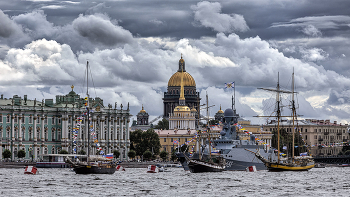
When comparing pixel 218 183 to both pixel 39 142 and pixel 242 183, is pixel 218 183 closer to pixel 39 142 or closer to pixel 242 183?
pixel 242 183

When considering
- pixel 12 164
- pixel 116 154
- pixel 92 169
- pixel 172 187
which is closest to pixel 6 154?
pixel 12 164

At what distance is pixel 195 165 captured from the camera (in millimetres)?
113312

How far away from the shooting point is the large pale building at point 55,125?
16212 cm

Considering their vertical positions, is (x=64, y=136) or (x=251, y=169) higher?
(x=64, y=136)

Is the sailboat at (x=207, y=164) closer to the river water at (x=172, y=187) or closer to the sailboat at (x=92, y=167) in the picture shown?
the sailboat at (x=92, y=167)

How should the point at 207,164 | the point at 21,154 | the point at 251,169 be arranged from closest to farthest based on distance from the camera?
1. the point at 207,164
2. the point at 251,169
3. the point at 21,154

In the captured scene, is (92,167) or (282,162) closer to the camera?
(92,167)

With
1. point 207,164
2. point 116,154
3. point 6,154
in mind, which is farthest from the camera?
point 116,154

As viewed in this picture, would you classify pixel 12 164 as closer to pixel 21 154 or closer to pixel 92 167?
pixel 21 154

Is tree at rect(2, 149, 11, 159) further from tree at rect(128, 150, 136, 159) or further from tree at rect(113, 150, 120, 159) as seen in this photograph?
tree at rect(128, 150, 136, 159)

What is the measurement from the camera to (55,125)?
173750 millimetres

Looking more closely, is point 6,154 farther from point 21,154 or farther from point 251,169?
point 251,169

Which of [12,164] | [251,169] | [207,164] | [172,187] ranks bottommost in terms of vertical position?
[172,187]

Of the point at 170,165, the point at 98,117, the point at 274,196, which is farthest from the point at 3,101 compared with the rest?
the point at 274,196
